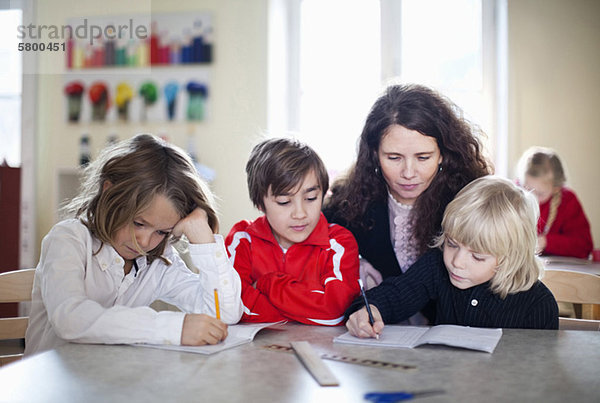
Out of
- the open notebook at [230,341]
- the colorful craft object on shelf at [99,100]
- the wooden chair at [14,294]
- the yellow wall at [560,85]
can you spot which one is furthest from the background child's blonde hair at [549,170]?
the colorful craft object on shelf at [99,100]

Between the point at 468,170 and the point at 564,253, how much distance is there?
1637 mm

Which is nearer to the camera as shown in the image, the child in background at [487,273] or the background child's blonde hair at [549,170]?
the child in background at [487,273]

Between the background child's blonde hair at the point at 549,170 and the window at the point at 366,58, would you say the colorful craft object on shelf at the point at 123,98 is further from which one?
the background child's blonde hair at the point at 549,170

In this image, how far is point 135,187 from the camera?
139cm

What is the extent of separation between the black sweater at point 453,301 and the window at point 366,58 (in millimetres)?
2503

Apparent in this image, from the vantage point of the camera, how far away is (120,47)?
13.1 feet

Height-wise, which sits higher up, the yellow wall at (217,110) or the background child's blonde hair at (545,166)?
the yellow wall at (217,110)

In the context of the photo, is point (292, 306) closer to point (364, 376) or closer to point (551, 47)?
point (364, 376)

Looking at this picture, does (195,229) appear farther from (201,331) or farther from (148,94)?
(148,94)

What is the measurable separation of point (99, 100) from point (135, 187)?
2.87m

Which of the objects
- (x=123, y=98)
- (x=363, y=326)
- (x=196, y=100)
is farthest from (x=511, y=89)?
(x=363, y=326)

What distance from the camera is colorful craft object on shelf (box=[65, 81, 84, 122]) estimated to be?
157 inches

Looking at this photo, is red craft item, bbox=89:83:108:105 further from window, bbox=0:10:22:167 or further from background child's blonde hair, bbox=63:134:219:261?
background child's blonde hair, bbox=63:134:219:261

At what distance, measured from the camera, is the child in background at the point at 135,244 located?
51.1 inches
